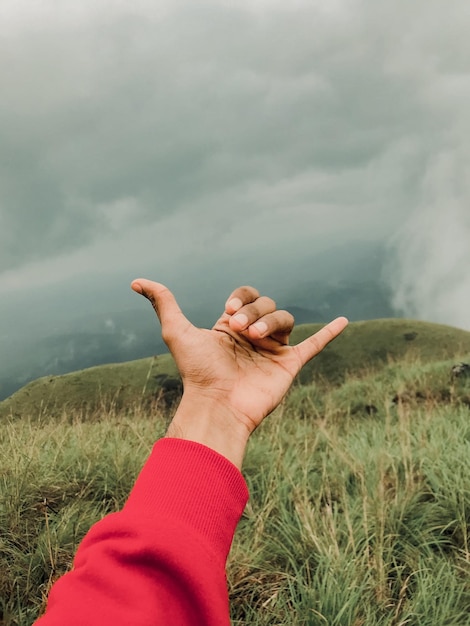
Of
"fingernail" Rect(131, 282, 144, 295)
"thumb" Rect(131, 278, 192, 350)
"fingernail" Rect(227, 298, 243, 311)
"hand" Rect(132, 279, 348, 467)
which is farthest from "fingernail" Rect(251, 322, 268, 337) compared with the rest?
"fingernail" Rect(131, 282, 144, 295)

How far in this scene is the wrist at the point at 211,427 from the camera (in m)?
1.77

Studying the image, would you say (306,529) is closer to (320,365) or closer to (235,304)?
(235,304)

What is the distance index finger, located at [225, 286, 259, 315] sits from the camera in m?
2.21

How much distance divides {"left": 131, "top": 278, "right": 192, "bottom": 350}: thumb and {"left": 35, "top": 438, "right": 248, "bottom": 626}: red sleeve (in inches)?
33.1

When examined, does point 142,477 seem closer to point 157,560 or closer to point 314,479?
point 157,560

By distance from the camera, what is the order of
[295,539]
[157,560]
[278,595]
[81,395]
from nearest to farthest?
[157,560] < [278,595] < [295,539] < [81,395]

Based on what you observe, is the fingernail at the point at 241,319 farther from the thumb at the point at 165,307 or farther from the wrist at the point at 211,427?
the wrist at the point at 211,427

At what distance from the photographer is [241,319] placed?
2066 millimetres

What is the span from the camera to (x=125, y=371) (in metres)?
24.4

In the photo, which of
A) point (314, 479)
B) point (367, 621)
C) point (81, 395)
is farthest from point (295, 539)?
point (81, 395)

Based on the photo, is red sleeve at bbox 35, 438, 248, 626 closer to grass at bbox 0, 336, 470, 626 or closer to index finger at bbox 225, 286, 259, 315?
index finger at bbox 225, 286, 259, 315

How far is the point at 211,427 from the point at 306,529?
1908mm

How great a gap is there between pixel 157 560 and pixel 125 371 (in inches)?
943

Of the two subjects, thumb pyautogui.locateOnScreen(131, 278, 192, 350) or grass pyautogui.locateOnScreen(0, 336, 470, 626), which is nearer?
thumb pyautogui.locateOnScreen(131, 278, 192, 350)
